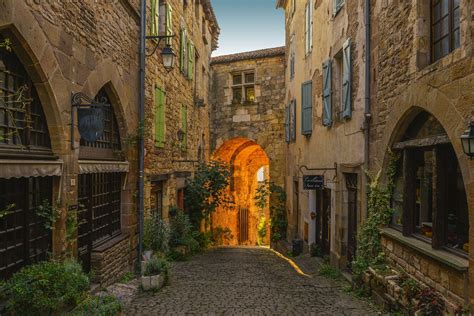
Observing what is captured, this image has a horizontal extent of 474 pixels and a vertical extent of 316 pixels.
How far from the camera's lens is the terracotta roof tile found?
1720 centimetres

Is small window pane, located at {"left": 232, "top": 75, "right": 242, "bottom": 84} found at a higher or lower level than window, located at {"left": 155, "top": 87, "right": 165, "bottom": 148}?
higher

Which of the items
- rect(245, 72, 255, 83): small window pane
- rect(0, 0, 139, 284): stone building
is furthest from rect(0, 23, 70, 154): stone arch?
rect(245, 72, 255, 83): small window pane

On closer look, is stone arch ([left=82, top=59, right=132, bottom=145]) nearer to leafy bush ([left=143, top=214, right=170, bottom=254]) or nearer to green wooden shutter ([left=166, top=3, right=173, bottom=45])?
leafy bush ([left=143, top=214, right=170, bottom=254])

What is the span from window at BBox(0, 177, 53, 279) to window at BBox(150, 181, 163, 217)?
180 inches

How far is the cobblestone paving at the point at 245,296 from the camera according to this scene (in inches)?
231

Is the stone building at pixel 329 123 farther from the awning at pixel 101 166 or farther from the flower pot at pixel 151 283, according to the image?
the awning at pixel 101 166

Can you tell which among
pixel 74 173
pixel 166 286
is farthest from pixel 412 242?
pixel 74 173

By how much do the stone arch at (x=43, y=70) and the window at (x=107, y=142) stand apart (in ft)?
3.57

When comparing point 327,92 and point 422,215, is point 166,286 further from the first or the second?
point 327,92

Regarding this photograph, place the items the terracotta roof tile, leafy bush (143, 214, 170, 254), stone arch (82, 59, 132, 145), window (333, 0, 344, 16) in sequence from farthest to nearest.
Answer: the terracotta roof tile → leafy bush (143, 214, 170, 254) → window (333, 0, 344, 16) → stone arch (82, 59, 132, 145)

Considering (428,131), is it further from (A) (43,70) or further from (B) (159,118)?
(B) (159,118)

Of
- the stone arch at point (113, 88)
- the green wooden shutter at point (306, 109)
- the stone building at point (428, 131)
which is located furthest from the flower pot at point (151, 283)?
the green wooden shutter at point (306, 109)

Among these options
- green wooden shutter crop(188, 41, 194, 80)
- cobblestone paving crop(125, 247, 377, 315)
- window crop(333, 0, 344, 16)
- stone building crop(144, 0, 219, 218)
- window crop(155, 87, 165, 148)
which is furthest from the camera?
green wooden shutter crop(188, 41, 194, 80)

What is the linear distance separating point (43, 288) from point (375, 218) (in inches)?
193
